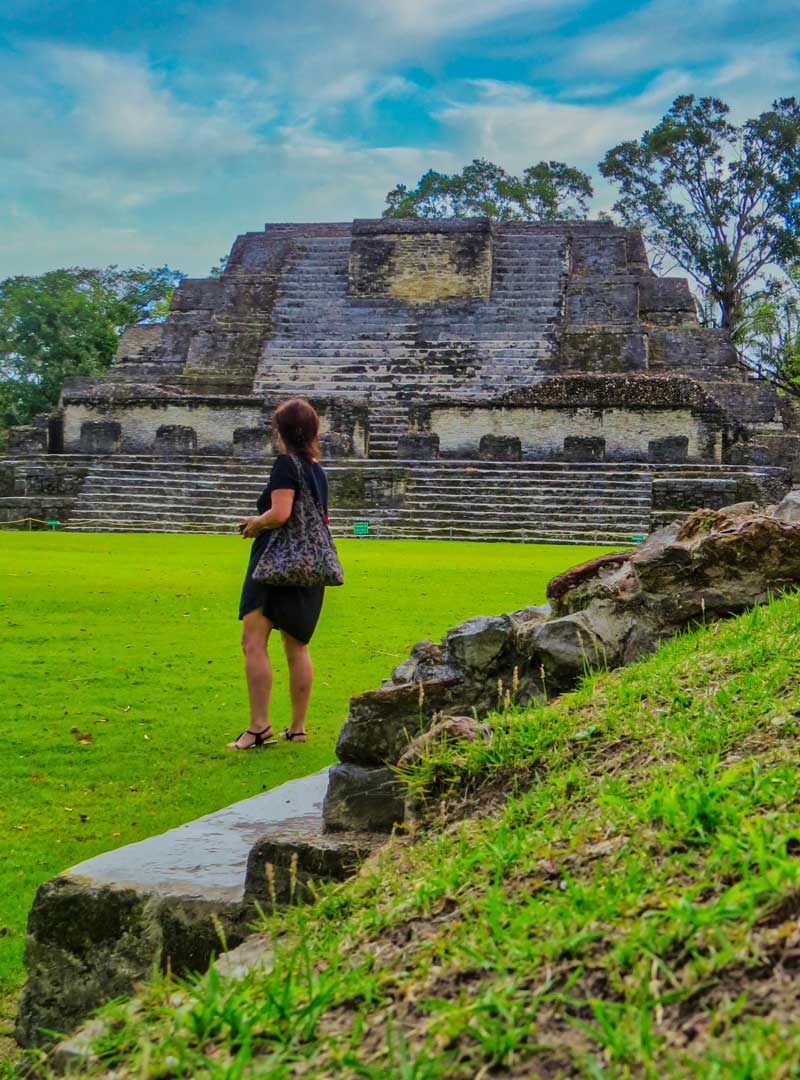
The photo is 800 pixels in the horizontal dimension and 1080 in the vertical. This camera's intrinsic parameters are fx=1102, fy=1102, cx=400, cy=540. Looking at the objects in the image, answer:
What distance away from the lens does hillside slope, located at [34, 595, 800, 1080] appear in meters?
1.45

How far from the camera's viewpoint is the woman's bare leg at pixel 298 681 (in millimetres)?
4590

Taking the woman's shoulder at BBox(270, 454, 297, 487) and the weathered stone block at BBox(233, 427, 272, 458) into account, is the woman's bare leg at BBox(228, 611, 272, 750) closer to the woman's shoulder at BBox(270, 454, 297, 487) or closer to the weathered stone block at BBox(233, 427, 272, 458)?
the woman's shoulder at BBox(270, 454, 297, 487)

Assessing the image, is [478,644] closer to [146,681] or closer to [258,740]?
[258,740]

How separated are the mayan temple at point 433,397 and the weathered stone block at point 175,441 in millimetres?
37

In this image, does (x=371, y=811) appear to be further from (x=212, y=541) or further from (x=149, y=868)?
(x=212, y=541)

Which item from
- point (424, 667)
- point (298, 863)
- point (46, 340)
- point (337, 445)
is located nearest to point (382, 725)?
point (424, 667)

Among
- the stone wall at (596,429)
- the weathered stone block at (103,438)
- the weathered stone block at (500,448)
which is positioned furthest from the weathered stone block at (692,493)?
the weathered stone block at (103,438)

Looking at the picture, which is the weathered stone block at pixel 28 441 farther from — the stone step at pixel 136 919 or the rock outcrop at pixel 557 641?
the stone step at pixel 136 919

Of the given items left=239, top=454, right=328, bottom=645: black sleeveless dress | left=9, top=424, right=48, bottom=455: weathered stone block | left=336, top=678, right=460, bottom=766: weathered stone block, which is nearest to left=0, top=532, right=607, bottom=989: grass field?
left=239, top=454, right=328, bottom=645: black sleeveless dress

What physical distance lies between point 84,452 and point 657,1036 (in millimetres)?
19059

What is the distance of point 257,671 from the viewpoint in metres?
4.56

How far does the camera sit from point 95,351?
1347 inches

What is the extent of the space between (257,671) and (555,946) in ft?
9.93

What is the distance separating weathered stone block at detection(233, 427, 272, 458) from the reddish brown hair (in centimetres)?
1344
